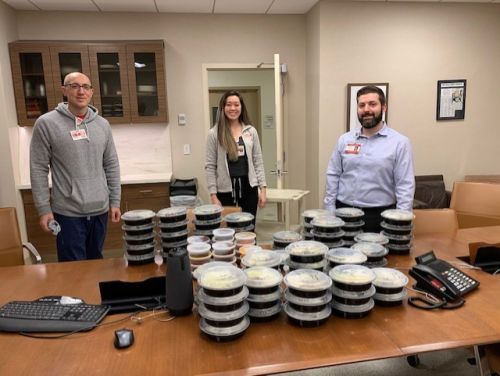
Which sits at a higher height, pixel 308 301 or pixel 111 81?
pixel 111 81

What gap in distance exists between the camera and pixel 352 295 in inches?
49.5

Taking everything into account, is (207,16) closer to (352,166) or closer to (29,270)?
(352,166)

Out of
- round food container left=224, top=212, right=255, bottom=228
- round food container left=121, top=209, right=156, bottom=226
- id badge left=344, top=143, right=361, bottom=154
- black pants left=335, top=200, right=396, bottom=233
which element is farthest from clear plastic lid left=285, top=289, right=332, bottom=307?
id badge left=344, top=143, right=361, bottom=154

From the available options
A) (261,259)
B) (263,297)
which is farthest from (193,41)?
(263,297)

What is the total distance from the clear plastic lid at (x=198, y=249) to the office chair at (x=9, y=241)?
107 cm

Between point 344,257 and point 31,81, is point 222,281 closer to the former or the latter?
point 344,257

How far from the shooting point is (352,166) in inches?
88.7

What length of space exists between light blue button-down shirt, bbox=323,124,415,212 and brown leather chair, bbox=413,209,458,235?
24 centimetres

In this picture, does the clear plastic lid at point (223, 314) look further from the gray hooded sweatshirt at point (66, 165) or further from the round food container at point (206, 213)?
the gray hooded sweatshirt at point (66, 165)

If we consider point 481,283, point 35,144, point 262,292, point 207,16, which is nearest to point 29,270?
point 35,144

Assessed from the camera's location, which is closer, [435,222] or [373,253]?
[373,253]

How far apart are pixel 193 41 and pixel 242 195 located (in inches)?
92.3

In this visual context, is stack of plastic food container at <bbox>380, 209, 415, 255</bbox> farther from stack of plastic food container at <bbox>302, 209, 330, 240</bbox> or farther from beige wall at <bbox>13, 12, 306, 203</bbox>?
beige wall at <bbox>13, 12, 306, 203</bbox>

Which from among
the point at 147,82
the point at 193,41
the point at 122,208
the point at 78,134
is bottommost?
the point at 122,208
